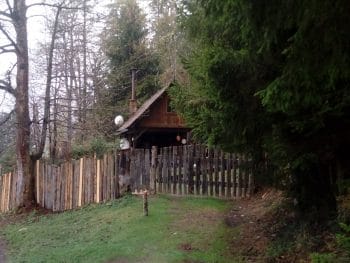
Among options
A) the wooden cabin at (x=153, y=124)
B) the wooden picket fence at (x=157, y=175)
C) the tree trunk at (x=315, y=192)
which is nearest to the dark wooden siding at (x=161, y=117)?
the wooden cabin at (x=153, y=124)

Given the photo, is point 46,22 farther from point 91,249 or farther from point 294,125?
point 294,125

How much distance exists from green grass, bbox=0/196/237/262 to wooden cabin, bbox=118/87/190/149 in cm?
1085

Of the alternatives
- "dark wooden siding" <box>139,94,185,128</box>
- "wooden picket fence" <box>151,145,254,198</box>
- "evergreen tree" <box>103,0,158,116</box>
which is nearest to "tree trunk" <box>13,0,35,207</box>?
"wooden picket fence" <box>151,145,254,198</box>

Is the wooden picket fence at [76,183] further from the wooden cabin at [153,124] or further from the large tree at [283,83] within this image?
the wooden cabin at [153,124]

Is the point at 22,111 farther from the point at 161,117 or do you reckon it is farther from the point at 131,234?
the point at 161,117

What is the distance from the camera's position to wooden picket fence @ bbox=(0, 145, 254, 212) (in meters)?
13.6

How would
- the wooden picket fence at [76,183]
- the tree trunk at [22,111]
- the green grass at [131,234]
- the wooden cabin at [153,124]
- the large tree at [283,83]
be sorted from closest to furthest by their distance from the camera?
the large tree at [283,83] → the green grass at [131,234] → the wooden picket fence at [76,183] → the tree trunk at [22,111] → the wooden cabin at [153,124]

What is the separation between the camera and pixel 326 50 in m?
4.61

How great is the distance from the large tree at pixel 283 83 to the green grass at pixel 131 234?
6.63ft

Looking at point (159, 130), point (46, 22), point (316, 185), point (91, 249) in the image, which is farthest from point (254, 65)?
point (159, 130)

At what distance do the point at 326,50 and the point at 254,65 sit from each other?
64.1 inches

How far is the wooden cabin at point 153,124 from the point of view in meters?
24.8

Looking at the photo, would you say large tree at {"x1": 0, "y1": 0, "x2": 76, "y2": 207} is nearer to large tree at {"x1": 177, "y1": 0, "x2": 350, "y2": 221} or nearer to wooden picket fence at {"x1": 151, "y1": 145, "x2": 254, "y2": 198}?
wooden picket fence at {"x1": 151, "y1": 145, "x2": 254, "y2": 198}

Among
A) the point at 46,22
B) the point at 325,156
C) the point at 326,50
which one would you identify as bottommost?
the point at 325,156
